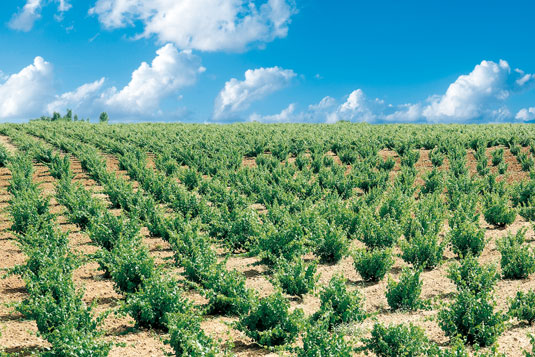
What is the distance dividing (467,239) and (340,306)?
17.0 feet

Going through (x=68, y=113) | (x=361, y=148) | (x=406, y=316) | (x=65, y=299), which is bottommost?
(x=406, y=316)

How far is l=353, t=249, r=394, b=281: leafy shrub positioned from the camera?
359 inches

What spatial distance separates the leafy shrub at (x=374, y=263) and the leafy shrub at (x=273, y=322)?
120 inches

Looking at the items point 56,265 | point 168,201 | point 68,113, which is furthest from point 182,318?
point 68,113

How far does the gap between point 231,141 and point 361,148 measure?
1118 cm

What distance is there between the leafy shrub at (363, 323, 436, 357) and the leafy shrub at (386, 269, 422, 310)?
161 centimetres

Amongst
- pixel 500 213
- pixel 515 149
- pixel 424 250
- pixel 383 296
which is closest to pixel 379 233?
pixel 424 250

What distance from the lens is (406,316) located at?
25.1 ft

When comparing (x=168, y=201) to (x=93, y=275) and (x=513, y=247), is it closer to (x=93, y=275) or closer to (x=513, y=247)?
(x=93, y=275)

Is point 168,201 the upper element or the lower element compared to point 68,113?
lower

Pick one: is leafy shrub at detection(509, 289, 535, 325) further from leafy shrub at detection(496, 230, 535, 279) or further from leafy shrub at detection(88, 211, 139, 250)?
leafy shrub at detection(88, 211, 139, 250)

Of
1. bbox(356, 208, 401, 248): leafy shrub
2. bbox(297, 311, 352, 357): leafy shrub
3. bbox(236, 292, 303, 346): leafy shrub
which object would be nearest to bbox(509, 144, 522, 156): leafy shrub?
bbox(356, 208, 401, 248): leafy shrub

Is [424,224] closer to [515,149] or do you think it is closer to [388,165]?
[388,165]

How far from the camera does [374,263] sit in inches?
361
